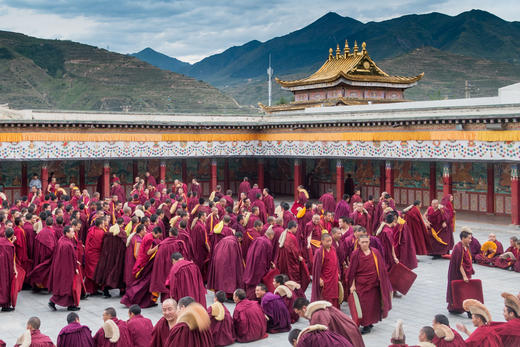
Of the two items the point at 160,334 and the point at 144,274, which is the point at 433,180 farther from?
the point at 160,334

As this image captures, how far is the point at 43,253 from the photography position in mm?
11523

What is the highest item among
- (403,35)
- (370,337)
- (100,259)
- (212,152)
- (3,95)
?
(403,35)

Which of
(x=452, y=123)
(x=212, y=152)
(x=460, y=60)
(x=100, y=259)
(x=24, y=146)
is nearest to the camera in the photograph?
(x=100, y=259)

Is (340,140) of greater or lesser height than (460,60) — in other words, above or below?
below

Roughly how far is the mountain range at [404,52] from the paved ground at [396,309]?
3013 inches

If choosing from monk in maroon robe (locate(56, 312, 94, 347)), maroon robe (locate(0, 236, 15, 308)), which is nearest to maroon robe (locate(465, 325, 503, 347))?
monk in maroon robe (locate(56, 312, 94, 347))

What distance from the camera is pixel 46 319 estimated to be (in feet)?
33.9

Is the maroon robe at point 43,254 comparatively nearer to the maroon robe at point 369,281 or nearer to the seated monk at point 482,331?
the maroon robe at point 369,281

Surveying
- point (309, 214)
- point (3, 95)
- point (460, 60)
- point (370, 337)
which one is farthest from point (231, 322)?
point (460, 60)

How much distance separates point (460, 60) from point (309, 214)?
10504cm

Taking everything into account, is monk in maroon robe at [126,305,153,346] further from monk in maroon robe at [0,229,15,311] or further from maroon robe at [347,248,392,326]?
monk in maroon robe at [0,229,15,311]

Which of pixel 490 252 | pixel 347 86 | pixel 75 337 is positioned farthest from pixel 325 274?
pixel 347 86

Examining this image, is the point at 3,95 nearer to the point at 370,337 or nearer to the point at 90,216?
the point at 90,216

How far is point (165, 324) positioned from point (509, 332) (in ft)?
12.2
